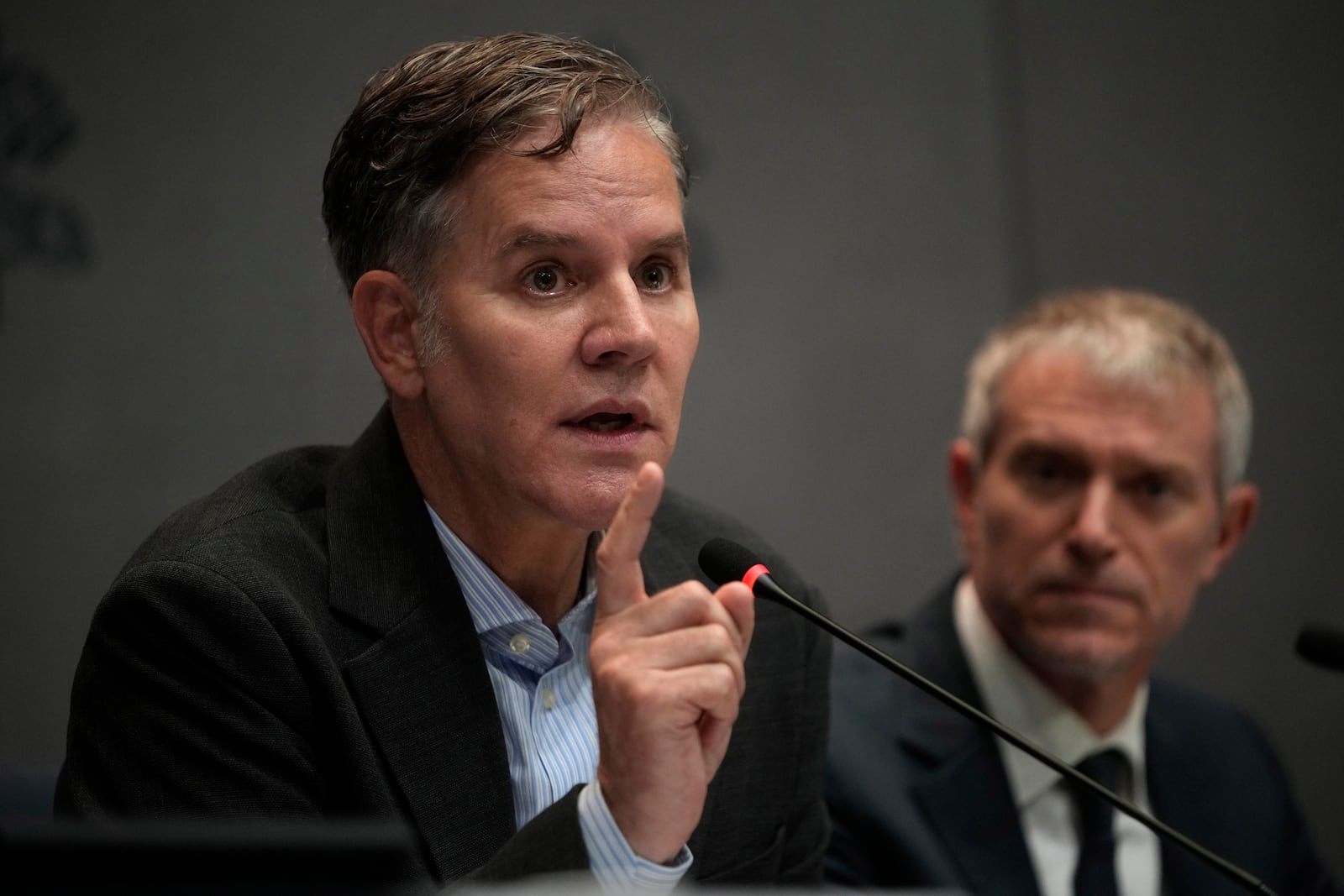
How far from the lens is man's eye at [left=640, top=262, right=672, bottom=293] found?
160 cm

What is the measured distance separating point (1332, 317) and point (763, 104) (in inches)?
55.9

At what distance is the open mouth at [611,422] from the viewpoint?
60.5 inches

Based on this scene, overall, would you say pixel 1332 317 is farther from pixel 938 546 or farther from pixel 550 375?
pixel 550 375

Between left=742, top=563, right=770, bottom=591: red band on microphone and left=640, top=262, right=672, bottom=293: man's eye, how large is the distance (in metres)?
0.37

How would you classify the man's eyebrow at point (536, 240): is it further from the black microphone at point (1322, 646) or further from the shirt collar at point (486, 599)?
the black microphone at point (1322, 646)

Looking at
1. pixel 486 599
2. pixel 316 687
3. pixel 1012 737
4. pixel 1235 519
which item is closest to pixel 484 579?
pixel 486 599

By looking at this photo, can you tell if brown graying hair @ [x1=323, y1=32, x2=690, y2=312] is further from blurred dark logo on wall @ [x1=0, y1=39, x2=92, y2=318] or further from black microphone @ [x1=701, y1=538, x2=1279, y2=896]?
blurred dark logo on wall @ [x1=0, y1=39, x2=92, y2=318]

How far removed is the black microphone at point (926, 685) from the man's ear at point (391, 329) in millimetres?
422

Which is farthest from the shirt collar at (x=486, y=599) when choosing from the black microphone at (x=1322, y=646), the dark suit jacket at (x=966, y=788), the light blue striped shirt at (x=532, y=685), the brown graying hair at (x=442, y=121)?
the black microphone at (x=1322, y=646)

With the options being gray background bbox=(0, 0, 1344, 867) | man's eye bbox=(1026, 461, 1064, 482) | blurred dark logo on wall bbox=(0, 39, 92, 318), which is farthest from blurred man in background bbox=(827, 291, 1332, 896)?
blurred dark logo on wall bbox=(0, 39, 92, 318)

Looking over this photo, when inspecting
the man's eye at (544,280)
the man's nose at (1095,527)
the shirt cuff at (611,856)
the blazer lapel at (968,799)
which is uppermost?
the man's eye at (544,280)

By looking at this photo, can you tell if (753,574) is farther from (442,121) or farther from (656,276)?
(442,121)

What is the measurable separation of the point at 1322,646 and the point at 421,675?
37.1 inches

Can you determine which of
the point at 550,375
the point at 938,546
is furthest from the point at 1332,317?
the point at 550,375
